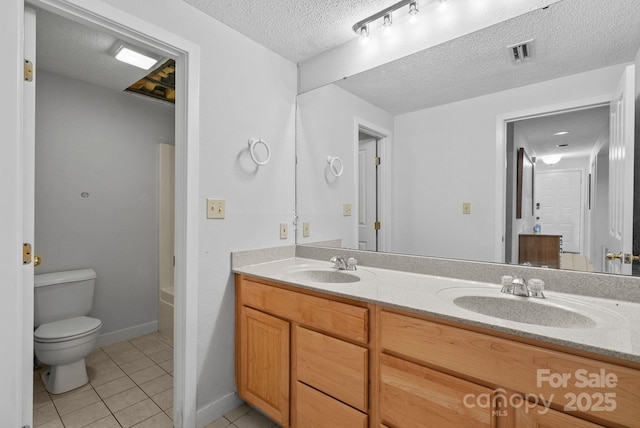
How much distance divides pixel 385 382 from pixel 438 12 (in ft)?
5.64

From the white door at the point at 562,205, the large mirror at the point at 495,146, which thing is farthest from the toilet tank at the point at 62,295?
the white door at the point at 562,205

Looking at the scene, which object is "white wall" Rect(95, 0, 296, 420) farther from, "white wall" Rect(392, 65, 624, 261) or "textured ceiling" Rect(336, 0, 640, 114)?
"white wall" Rect(392, 65, 624, 261)

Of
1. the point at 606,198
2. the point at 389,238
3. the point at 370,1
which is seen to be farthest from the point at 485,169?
the point at 370,1

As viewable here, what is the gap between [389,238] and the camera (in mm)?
1832

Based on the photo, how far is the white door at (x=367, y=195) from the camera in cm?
193

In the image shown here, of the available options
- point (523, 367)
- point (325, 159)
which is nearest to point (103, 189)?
point (325, 159)

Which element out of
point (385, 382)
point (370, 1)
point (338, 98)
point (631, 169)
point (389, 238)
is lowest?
point (385, 382)

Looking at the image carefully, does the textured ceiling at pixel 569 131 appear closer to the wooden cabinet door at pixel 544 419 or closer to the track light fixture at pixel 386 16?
the track light fixture at pixel 386 16

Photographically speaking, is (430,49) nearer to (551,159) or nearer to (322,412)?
(551,159)

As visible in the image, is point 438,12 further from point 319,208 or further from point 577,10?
point 319,208

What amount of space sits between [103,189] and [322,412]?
100 inches

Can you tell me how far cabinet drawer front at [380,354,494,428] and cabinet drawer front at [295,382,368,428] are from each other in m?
0.14

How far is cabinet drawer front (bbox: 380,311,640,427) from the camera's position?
75 centimetres

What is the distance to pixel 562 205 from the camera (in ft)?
4.32
